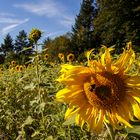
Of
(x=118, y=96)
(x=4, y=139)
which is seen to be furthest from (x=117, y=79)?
(x=4, y=139)

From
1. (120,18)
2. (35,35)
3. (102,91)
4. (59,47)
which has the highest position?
(120,18)

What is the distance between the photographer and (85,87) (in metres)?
2.34

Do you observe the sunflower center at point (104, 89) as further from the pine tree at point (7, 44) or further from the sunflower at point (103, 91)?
the pine tree at point (7, 44)

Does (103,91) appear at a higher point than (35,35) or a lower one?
lower

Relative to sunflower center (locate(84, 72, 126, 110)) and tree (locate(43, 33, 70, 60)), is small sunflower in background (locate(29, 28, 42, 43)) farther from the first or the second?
tree (locate(43, 33, 70, 60))

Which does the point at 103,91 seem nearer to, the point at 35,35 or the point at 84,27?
the point at 35,35

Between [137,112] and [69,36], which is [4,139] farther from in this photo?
[69,36]

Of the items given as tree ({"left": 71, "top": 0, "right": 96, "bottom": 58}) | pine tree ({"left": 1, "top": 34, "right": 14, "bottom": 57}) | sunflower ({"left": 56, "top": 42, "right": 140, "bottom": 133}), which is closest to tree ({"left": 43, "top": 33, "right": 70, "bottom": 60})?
tree ({"left": 71, "top": 0, "right": 96, "bottom": 58})

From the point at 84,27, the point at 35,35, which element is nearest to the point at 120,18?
the point at 84,27

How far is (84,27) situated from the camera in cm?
6594

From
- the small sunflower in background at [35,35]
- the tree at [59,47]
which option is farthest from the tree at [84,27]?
the small sunflower in background at [35,35]

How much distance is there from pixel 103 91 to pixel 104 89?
0.5 inches

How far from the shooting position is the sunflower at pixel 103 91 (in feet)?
7.52

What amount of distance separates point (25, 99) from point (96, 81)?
3.51 metres
